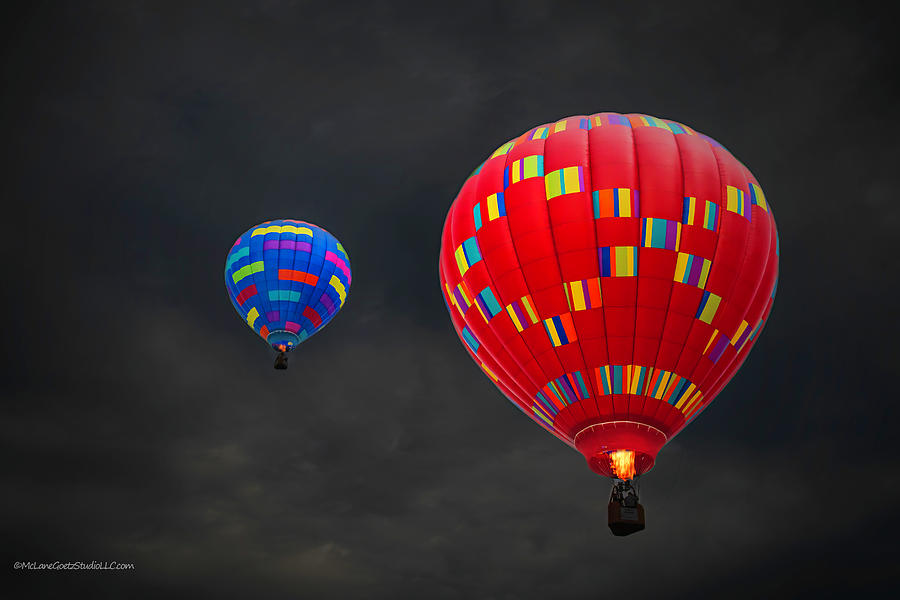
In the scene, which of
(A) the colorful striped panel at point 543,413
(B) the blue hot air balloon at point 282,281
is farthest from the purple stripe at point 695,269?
(B) the blue hot air balloon at point 282,281

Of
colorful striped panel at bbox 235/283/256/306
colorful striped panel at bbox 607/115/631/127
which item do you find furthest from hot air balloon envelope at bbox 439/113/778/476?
colorful striped panel at bbox 235/283/256/306

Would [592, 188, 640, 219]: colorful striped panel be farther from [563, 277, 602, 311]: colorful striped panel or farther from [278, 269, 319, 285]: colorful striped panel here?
[278, 269, 319, 285]: colorful striped panel

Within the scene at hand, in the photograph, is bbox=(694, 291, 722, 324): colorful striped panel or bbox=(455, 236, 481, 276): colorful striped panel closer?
bbox=(694, 291, 722, 324): colorful striped panel

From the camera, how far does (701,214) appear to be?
1363cm

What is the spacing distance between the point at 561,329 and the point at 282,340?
507 inches

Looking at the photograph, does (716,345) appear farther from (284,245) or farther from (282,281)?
(284,245)

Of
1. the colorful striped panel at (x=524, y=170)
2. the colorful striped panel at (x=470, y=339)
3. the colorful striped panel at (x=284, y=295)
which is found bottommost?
the colorful striped panel at (x=470, y=339)

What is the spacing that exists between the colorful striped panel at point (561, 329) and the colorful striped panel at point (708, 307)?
2.10 m

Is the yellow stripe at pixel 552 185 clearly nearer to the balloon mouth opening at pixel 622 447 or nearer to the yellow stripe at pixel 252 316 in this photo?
the balloon mouth opening at pixel 622 447

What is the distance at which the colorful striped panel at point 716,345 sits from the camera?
44.9 feet

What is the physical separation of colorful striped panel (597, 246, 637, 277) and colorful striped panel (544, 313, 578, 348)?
0.95 m

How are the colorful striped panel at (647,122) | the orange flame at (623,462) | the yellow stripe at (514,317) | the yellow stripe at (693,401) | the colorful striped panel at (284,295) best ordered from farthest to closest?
1. the colorful striped panel at (284,295)
2. the colorful striped panel at (647,122)
3. the yellow stripe at (514,317)
4. the yellow stripe at (693,401)
5. the orange flame at (623,462)

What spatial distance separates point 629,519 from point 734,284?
14.2ft

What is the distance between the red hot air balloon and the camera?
1337cm
